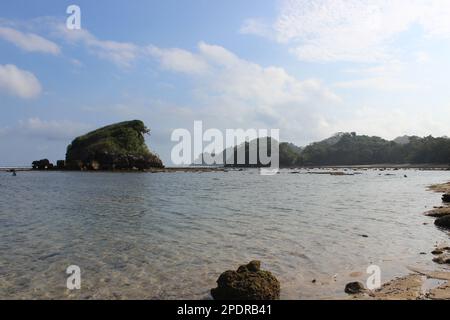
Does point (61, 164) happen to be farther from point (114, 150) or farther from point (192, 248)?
point (192, 248)

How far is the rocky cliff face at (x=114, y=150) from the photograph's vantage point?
146 metres

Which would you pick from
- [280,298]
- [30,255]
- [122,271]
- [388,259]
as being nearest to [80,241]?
[30,255]

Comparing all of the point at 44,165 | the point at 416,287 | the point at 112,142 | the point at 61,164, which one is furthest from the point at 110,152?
the point at 416,287

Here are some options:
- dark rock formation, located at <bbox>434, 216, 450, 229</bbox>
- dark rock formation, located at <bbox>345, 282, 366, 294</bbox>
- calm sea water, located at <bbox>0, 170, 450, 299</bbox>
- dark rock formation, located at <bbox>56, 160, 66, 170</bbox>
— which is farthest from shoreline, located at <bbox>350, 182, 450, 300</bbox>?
dark rock formation, located at <bbox>56, 160, 66, 170</bbox>

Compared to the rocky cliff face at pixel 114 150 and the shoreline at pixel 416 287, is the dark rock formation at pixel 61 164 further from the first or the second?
the shoreline at pixel 416 287

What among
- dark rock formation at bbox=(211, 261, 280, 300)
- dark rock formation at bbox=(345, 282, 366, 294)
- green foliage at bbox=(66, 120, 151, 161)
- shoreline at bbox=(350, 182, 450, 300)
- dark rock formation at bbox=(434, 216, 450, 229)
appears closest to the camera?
dark rock formation at bbox=(211, 261, 280, 300)

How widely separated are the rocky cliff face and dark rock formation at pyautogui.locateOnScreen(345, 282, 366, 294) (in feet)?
464

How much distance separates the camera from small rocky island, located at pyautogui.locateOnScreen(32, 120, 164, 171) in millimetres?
145875

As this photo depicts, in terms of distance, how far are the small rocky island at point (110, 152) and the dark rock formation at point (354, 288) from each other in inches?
5565

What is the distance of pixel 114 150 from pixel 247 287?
147m

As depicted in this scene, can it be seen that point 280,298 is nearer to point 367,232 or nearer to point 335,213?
point 367,232

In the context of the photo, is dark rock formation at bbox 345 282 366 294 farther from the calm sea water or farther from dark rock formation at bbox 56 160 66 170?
dark rock formation at bbox 56 160 66 170

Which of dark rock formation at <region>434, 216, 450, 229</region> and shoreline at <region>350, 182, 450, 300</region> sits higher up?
dark rock formation at <region>434, 216, 450, 229</region>

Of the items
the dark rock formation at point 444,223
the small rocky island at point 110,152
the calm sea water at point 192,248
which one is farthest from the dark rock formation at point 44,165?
the dark rock formation at point 444,223
